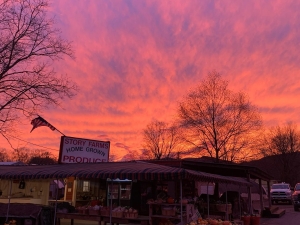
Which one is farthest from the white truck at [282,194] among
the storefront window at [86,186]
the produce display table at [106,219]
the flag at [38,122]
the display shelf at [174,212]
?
the display shelf at [174,212]

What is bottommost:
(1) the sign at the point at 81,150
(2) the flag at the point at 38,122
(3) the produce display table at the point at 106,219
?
(3) the produce display table at the point at 106,219

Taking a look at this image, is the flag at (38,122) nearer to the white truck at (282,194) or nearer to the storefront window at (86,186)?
the storefront window at (86,186)

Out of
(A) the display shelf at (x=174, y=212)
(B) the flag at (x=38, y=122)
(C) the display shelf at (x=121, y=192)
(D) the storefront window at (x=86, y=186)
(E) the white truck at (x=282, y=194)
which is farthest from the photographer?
(E) the white truck at (x=282, y=194)

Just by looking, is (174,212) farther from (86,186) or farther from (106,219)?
(86,186)

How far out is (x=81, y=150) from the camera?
18.2 m

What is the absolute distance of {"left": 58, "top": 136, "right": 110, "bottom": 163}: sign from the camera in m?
17.5

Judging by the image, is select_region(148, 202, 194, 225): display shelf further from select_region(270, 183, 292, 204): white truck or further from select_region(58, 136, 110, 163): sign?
select_region(270, 183, 292, 204): white truck

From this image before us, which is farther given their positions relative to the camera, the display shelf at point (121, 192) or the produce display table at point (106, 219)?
the display shelf at point (121, 192)

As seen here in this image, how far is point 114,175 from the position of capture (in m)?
10.3

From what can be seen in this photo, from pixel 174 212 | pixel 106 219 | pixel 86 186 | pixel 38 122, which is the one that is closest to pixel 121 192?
pixel 86 186

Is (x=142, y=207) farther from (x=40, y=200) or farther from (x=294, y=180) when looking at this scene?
(x=294, y=180)

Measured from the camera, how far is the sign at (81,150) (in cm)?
1753

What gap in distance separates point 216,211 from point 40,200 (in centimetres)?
1083

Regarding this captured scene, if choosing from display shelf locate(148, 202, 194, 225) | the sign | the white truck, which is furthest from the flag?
the white truck
